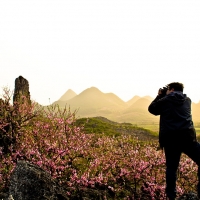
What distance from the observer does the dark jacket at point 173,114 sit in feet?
19.6

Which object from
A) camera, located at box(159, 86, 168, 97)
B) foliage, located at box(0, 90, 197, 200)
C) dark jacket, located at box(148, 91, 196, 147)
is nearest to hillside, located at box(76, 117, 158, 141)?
foliage, located at box(0, 90, 197, 200)

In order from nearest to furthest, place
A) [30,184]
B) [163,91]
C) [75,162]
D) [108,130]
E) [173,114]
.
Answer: [173,114] < [30,184] < [163,91] < [75,162] < [108,130]

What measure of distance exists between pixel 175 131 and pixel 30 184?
379 cm

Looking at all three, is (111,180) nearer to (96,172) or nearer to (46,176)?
(96,172)

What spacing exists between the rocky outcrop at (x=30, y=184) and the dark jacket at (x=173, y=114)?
314 centimetres

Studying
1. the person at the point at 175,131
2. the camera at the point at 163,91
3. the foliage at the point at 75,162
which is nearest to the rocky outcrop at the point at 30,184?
the foliage at the point at 75,162

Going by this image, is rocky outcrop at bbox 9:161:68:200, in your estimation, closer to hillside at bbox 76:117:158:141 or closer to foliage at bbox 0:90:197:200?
foliage at bbox 0:90:197:200

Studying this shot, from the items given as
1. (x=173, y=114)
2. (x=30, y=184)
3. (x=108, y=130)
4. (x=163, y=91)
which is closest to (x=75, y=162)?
(x=30, y=184)

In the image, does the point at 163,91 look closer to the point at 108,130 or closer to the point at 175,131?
the point at 175,131

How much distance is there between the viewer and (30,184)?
6.39m

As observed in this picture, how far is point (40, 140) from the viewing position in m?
9.58

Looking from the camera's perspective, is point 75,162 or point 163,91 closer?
point 163,91

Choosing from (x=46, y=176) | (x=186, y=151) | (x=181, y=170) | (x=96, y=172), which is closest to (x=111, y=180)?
(x=96, y=172)

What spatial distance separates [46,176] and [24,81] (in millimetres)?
14606
